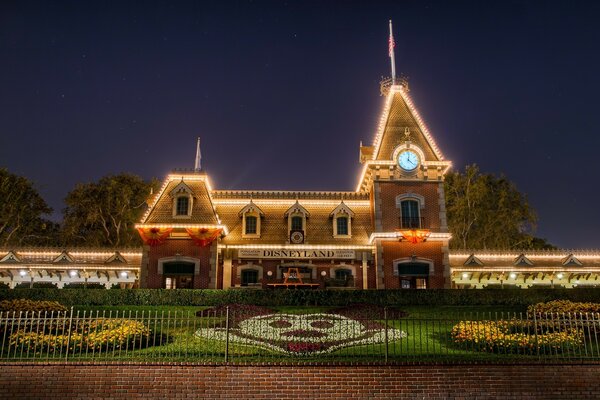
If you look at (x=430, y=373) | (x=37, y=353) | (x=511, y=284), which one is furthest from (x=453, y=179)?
(x=37, y=353)

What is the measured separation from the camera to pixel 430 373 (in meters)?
14.6

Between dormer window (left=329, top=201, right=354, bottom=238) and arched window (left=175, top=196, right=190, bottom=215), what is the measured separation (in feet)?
29.8

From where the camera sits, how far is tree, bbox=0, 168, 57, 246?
49.2 m

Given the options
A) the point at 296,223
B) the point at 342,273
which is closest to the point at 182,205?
the point at 296,223

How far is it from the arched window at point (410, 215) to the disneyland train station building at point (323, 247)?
0.20ft

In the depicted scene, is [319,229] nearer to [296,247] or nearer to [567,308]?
[296,247]

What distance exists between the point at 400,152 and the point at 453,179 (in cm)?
2070

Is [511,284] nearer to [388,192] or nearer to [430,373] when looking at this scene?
[388,192]

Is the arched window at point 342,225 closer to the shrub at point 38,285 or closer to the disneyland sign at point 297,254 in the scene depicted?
the disneyland sign at point 297,254

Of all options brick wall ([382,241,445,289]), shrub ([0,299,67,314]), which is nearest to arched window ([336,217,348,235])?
brick wall ([382,241,445,289])

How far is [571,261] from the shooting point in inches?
1350

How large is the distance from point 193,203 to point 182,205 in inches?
26.4

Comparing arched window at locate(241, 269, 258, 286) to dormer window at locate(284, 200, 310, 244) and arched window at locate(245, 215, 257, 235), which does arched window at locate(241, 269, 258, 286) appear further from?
dormer window at locate(284, 200, 310, 244)

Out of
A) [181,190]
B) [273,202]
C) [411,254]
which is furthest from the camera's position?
[273,202]
